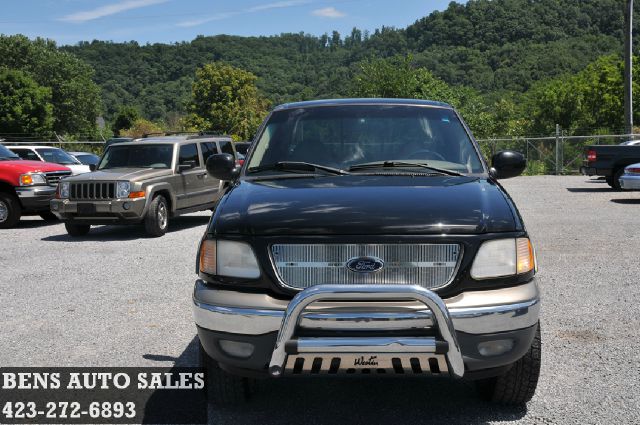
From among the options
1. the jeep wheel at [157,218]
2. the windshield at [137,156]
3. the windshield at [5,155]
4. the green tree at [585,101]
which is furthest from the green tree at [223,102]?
the jeep wheel at [157,218]

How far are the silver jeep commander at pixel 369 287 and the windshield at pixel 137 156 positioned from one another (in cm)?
971

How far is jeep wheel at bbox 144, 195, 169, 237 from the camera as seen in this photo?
12.4 m

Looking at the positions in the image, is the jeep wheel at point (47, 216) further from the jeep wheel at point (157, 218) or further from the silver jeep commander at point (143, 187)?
the jeep wheel at point (157, 218)

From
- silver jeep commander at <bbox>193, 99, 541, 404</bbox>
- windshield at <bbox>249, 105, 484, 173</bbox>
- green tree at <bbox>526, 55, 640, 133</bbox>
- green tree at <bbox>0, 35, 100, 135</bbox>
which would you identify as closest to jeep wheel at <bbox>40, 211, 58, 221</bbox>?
windshield at <bbox>249, 105, 484, 173</bbox>

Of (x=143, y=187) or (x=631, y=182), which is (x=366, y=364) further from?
(x=631, y=182)

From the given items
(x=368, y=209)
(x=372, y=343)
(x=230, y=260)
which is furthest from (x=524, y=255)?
(x=230, y=260)

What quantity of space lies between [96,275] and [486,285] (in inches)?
248

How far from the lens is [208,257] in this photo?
373cm

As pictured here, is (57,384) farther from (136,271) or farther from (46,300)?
(136,271)

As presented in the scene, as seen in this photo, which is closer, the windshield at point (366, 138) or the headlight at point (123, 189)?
the windshield at point (366, 138)

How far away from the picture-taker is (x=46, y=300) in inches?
285

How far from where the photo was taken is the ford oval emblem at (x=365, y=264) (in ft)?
11.3

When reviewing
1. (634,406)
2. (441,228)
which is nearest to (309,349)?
(441,228)

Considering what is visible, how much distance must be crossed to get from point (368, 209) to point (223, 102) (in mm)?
77543
